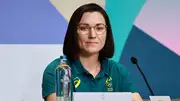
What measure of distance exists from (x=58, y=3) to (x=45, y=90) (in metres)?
1.12

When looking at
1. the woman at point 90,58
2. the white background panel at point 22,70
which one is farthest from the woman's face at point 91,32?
the white background panel at point 22,70

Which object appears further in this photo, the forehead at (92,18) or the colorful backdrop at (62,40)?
the colorful backdrop at (62,40)

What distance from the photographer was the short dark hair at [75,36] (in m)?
1.57

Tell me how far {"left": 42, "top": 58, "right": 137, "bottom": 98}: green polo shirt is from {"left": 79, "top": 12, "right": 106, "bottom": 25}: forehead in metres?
0.24

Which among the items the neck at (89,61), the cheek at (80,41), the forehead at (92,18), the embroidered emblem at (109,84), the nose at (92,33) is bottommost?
the embroidered emblem at (109,84)

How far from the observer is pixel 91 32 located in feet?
4.94

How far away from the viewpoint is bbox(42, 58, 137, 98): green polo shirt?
5.00 feet

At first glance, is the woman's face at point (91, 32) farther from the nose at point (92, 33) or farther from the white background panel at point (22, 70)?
the white background panel at point (22, 70)

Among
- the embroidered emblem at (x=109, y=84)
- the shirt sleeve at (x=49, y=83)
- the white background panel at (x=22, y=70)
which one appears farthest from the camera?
the white background panel at (x=22, y=70)

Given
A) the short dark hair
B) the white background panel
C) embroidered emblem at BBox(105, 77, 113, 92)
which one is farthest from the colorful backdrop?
embroidered emblem at BBox(105, 77, 113, 92)

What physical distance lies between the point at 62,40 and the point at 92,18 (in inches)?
34.4

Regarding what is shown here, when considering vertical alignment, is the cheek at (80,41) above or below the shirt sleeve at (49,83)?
above

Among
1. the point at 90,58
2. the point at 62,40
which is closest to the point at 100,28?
the point at 90,58

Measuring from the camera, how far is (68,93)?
3.65 ft
